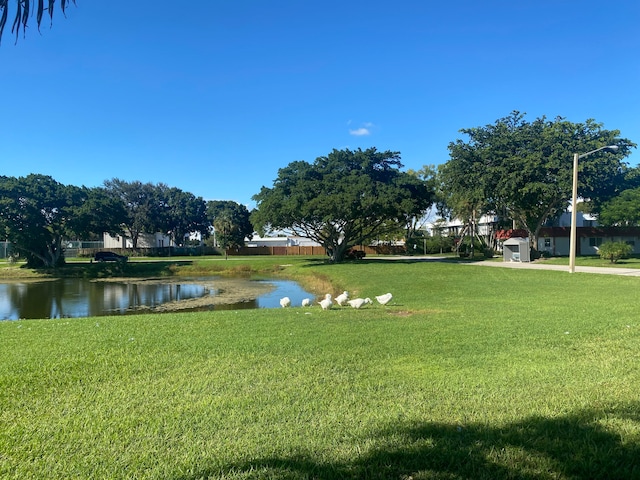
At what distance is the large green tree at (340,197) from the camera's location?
34.6 metres

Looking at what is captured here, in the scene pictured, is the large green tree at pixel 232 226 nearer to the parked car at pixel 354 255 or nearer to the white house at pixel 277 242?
the white house at pixel 277 242

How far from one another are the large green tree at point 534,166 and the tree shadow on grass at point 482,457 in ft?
106

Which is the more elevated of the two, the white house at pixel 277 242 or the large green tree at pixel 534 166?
the large green tree at pixel 534 166

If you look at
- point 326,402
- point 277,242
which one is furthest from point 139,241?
point 326,402

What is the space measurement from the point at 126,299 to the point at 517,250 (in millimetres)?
28708

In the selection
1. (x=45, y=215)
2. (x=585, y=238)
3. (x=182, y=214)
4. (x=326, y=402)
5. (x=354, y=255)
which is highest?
(x=182, y=214)

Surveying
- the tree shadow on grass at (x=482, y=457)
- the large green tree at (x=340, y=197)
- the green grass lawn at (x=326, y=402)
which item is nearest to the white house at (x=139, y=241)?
the large green tree at (x=340, y=197)

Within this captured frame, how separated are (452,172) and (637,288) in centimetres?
2467

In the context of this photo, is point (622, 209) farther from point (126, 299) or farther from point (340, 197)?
point (126, 299)

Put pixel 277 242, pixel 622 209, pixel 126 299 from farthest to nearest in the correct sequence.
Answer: pixel 277 242, pixel 622 209, pixel 126 299

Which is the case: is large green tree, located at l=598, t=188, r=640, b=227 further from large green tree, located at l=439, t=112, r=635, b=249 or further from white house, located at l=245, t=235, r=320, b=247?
white house, located at l=245, t=235, r=320, b=247

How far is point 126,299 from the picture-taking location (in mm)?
21406

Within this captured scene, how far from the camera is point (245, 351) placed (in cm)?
598

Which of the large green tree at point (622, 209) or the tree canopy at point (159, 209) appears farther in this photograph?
the tree canopy at point (159, 209)
